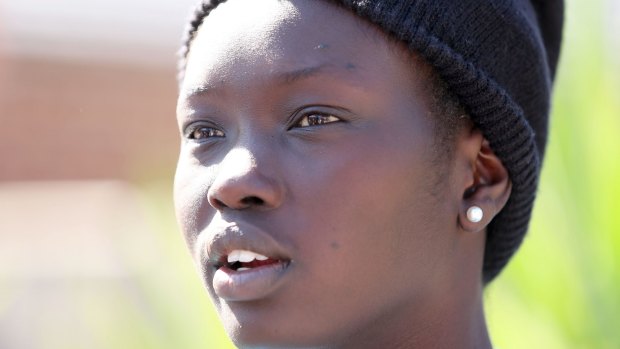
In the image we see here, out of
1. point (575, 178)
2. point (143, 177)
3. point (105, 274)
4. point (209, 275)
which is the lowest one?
point (209, 275)

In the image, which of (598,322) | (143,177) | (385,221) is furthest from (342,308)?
(143,177)

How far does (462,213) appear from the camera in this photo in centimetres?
259

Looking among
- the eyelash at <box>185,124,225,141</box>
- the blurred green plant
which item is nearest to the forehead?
the eyelash at <box>185,124,225,141</box>

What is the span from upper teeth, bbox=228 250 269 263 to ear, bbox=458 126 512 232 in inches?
23.9

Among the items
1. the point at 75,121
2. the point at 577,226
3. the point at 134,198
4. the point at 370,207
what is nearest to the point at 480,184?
the point at 370,207

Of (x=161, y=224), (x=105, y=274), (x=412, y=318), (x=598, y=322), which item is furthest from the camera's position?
(x=105, y=274)

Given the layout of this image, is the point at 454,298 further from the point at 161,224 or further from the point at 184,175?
the point at 161,224

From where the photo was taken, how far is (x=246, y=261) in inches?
90.7

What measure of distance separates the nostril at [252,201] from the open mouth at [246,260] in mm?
113

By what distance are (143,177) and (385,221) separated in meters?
3.47

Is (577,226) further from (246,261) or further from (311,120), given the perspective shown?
(246,261)

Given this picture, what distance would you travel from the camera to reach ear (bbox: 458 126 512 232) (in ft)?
8.53

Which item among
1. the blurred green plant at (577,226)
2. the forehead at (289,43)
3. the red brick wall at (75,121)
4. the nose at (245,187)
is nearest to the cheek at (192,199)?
the nose at (245,187)

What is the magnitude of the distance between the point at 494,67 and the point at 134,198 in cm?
466
